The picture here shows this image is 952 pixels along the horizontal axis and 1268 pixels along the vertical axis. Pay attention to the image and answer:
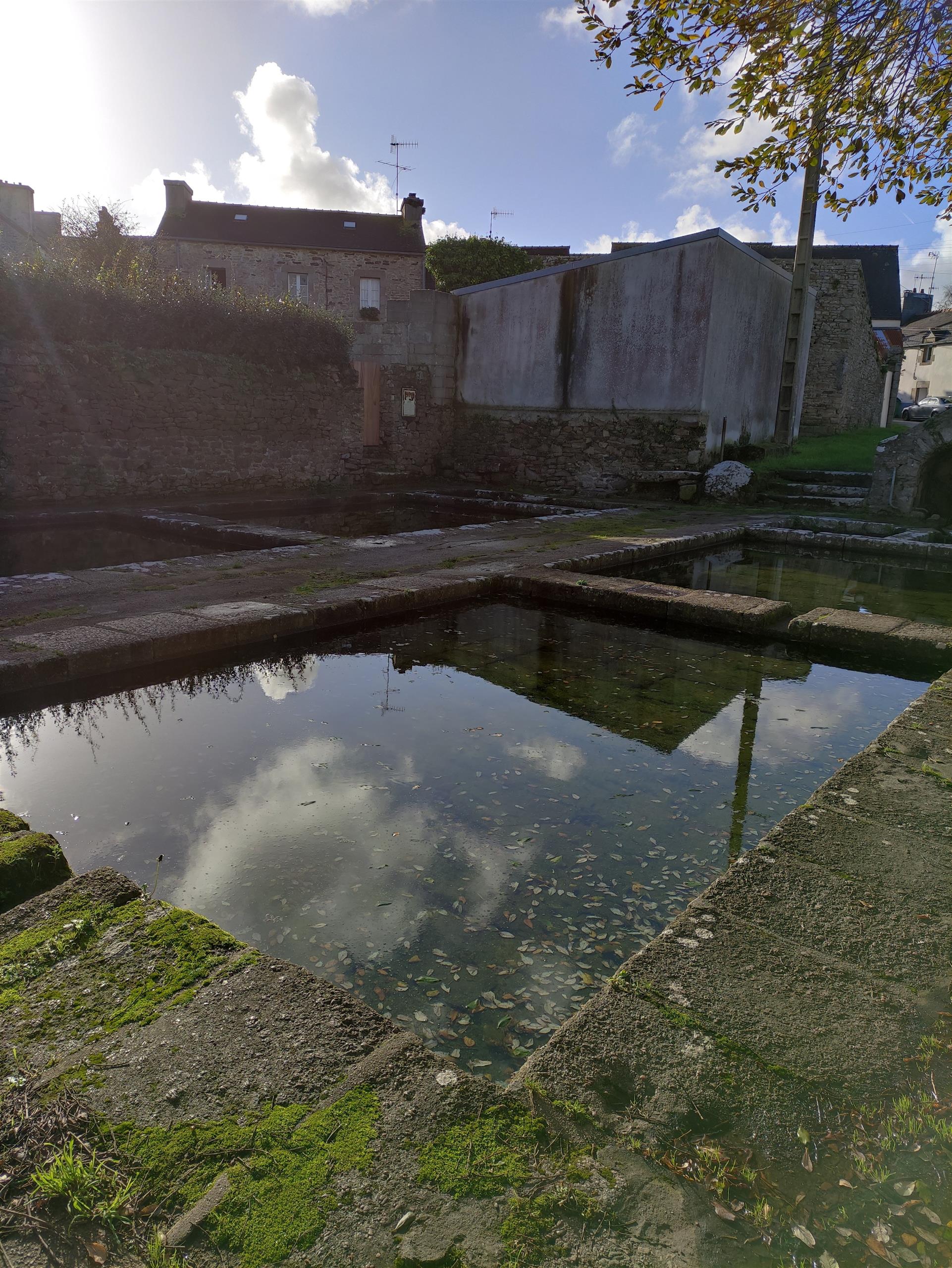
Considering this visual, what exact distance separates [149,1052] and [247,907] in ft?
2.81

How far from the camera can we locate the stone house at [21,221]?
21.2 metres

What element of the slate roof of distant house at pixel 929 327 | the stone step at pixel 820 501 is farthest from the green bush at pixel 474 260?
the slate roof of distant house at pixel 929 327

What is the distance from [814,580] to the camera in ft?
24.7

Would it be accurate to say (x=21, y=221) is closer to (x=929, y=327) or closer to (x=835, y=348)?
(x=835, y=348)

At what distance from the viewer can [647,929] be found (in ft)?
7.59

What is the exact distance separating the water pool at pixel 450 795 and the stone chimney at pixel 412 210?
28658 millimetres

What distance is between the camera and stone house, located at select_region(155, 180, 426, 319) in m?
27.2

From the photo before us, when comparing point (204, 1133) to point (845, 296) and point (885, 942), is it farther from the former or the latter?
point (845, 296)

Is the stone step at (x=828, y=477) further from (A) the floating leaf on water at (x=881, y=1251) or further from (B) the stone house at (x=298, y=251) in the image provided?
(B) the stone house at (x=298, y=251)

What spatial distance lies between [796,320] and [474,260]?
13190 millimetres

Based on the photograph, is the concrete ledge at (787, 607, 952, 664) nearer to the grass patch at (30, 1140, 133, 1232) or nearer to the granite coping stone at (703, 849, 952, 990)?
the granite coping stone at (703, 849, 952, 990)

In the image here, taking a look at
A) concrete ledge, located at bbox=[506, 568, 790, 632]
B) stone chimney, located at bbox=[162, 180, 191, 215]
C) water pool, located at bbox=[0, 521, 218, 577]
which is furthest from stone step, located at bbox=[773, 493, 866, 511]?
stone chimney, located at bbox=[162, 180, 191, 215]

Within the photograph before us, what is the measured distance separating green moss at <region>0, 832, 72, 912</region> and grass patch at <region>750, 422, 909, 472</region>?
12223mm

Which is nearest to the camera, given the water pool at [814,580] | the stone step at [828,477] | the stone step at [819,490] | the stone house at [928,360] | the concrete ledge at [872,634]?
the concrete ledge at [872,634]
